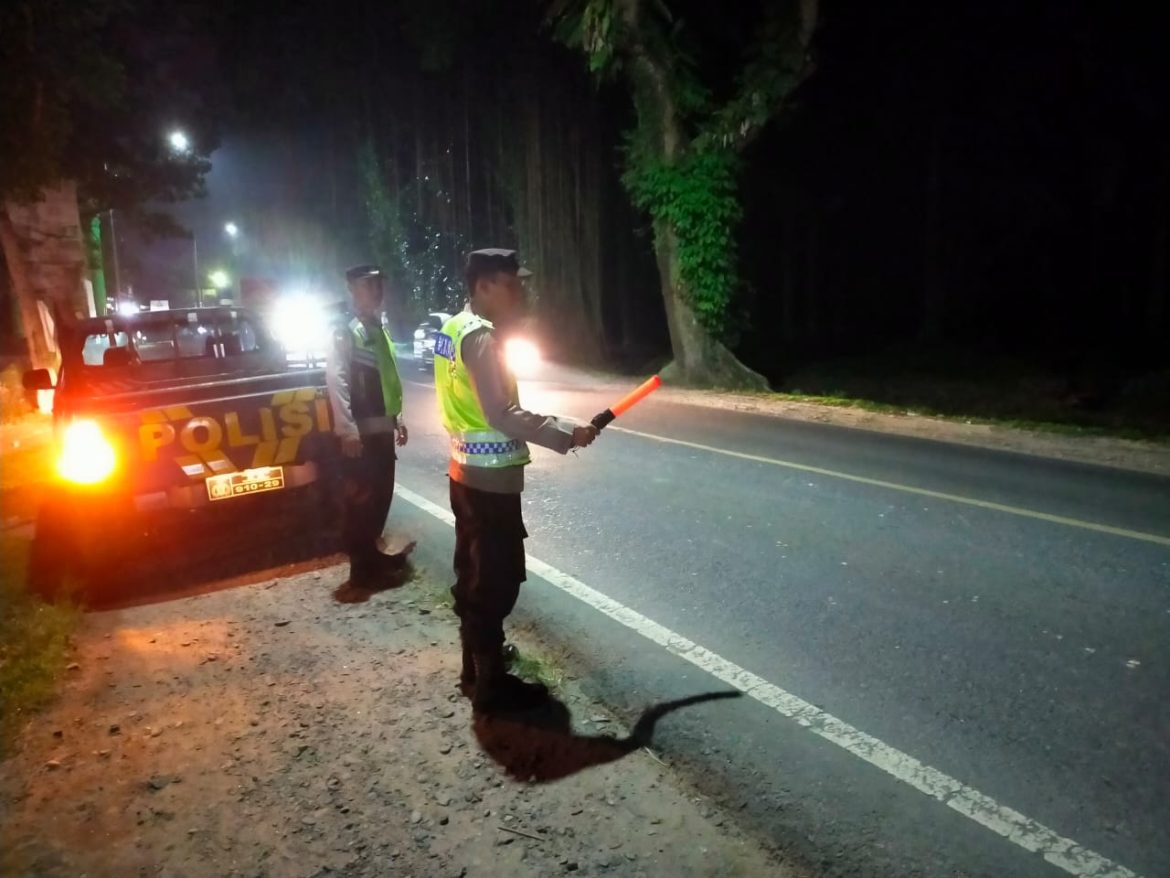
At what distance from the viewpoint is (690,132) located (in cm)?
1919

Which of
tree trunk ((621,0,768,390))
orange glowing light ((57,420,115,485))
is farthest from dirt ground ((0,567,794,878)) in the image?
tree trunk ((621,0,768,390))

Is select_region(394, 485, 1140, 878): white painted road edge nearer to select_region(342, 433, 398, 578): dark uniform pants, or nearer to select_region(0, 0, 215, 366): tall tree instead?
select_region(342, 433, 398, 578): dark uniform pants

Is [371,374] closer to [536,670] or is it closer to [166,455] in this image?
[166,455]

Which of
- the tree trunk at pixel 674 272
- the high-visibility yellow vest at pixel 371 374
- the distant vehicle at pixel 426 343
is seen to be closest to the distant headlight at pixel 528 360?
the distant vehicle at pixel 426 343

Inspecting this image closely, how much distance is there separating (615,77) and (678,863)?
18240 mm

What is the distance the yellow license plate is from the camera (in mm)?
6375

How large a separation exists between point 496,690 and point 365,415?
2514mm

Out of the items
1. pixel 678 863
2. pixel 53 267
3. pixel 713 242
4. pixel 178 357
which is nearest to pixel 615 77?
pixel 713 242

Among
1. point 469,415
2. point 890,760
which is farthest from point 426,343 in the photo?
point 890,760

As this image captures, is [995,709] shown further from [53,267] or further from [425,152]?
[425,152]

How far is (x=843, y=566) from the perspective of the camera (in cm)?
624

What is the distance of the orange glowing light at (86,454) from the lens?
5.93 m

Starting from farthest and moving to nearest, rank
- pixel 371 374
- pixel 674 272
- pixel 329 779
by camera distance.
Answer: pixel 674 272
pixel 371 374
pixel 329 779

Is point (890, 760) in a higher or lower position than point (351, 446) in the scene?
lower
